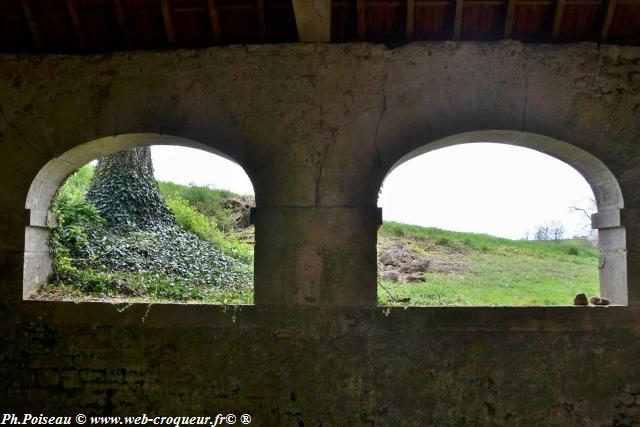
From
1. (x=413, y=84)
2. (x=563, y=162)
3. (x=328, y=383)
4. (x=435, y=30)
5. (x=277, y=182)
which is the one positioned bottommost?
(x=328, y=383)

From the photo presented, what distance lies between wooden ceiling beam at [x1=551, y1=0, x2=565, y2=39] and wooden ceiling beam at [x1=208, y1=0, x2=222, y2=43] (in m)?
3.04

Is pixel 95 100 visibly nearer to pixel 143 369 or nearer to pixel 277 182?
pixel 277 182

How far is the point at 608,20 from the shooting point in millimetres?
3791

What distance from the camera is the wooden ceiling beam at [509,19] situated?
3.72 metres

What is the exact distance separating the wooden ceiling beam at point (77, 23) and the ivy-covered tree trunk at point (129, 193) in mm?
3552

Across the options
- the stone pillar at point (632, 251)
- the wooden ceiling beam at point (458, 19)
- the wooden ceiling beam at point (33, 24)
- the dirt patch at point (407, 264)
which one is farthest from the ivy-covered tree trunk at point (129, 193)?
the stone pillar at point (632, 251)

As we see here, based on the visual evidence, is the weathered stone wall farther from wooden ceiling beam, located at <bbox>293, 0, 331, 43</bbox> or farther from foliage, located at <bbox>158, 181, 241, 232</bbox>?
foliage, located at <bbox>158, 181, 241, 232</bbox>

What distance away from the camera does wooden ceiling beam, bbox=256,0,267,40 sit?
3826mm

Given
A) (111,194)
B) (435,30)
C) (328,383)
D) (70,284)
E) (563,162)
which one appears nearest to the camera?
(328,383)

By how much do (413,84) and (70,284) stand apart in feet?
14.0

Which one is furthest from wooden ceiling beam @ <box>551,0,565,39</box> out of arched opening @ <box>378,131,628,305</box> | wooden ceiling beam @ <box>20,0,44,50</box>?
wooden ceiling beam @ <box>20,0,44,50</box>

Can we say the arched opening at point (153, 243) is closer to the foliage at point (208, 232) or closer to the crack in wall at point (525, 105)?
the foliage at point (208, 232)

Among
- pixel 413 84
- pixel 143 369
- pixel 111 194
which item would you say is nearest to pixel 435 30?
pixel 413 84

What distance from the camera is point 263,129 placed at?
157 inches
